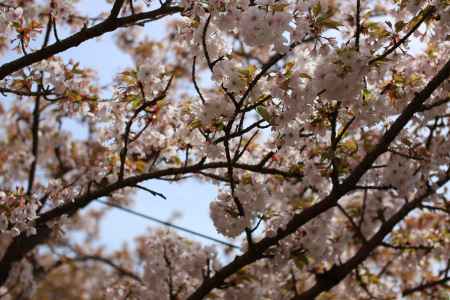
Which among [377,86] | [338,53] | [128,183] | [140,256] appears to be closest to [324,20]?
[338,53]

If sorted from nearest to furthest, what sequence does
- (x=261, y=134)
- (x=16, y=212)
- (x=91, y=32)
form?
(x=91, y=32), (x=16, y=212), (x=261, y=134)

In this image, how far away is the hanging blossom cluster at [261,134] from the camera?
3404 millimetres

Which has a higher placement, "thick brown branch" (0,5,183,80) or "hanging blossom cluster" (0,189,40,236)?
"thick brown branch" (0,5,183,80)

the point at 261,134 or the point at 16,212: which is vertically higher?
the point at 261,134

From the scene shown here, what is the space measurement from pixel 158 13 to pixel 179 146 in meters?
1.67

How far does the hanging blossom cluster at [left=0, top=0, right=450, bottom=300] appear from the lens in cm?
340

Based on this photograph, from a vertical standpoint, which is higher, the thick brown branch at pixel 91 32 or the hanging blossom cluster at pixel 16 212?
the thick brown branch at pixel 91 32

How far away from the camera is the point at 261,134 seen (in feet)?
17.4

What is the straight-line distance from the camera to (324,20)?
127 inches

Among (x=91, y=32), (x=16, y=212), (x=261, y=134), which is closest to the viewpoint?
(x=91, y=32)

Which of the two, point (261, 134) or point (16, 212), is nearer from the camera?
point (16, 212)

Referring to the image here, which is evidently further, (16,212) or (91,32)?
(16,212)

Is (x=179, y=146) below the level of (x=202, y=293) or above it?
above

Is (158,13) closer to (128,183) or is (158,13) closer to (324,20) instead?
(324,20)
